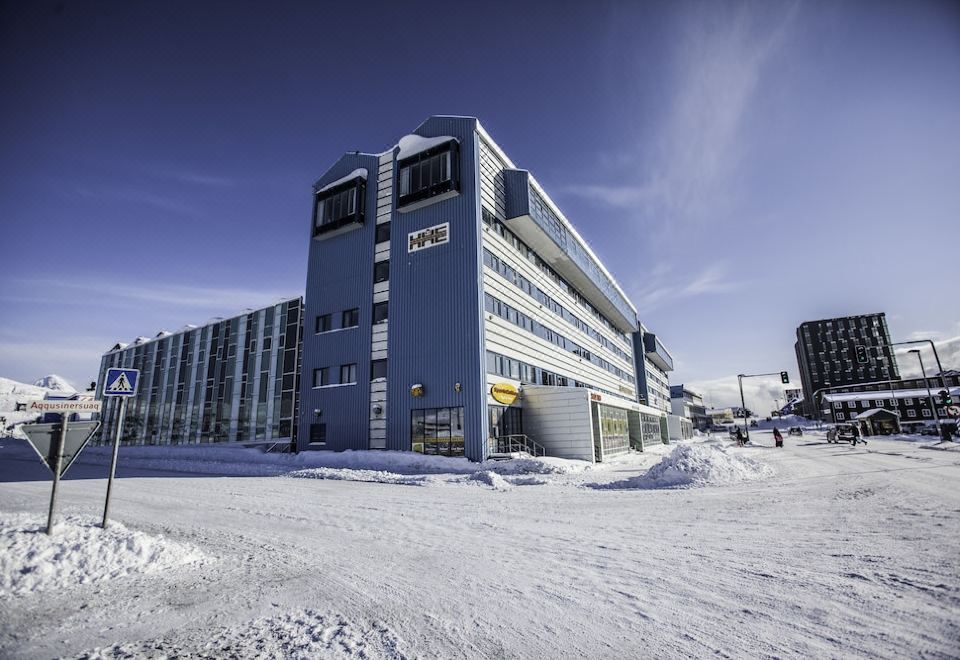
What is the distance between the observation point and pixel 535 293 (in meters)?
34.0

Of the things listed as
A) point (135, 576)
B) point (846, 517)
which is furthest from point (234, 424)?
point (846, 517)

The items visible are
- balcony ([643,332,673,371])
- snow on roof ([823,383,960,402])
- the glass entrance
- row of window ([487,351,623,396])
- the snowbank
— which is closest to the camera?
the snowbank

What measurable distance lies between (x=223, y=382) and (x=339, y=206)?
71.8ft

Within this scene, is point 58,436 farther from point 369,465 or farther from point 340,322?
point 340,322

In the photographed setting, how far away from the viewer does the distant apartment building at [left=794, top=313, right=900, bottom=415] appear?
135 meters

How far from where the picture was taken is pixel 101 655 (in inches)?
153

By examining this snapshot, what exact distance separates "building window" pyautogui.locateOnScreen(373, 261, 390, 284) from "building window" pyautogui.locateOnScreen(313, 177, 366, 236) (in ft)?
12.6

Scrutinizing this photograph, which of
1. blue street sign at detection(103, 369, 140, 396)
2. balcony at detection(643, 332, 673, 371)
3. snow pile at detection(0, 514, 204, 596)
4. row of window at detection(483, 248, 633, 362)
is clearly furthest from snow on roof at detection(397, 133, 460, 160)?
balcony at detection(643, 332, 673, 371)

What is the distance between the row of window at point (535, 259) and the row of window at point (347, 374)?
11820 millimetres

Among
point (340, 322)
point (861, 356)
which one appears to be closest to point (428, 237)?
point (340, 322)

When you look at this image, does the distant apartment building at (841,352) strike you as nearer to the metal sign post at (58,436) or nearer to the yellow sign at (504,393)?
the yellow sign at (504,393)

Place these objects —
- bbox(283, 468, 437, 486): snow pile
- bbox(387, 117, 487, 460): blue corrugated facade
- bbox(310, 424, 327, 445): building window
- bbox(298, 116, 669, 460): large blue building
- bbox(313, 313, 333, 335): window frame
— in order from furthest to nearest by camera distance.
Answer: bbox(313, 313, 333, 335): window frame < bbox(310, 424, 327, 445): building window < bbox(298, 116, 669, 460): large blue building < bbox(387, 117, 487, 460): blue corrugated facade < bbox(283, 468, 437, 486): snow pile

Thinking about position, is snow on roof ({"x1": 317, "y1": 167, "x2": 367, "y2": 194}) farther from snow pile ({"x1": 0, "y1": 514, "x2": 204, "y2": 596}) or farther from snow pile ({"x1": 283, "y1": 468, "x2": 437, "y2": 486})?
snow pile ({"x1": 0, "y1": 514, "x2": 204, "y2": 596})

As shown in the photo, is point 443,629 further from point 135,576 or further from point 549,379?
point 549,379
